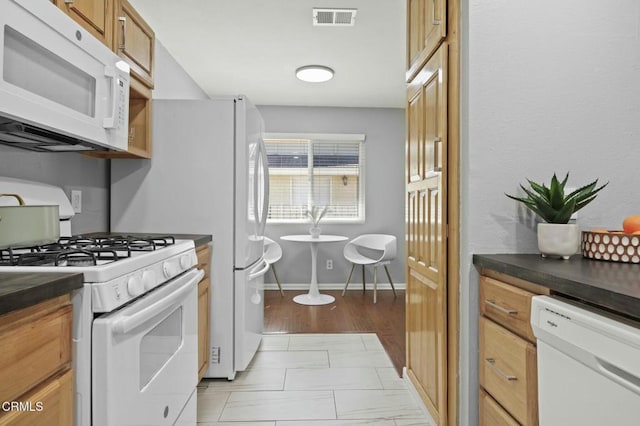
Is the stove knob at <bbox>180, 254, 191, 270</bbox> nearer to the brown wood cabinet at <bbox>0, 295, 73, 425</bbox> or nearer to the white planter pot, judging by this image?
the brown wood cabinet at <bbox>0, 295, 73, 425</bbox>

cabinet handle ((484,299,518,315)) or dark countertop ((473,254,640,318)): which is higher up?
dark countertop ((473,254,640,318))

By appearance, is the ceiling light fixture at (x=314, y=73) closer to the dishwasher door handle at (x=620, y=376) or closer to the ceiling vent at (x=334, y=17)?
the ceiling vent at (x=334, y=17)

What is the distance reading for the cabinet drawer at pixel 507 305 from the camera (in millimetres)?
1181

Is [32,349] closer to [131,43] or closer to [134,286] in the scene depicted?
[134,286]

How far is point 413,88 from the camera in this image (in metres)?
2.18

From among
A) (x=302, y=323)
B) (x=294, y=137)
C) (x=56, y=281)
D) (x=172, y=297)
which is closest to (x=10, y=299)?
(x=56, y=281)

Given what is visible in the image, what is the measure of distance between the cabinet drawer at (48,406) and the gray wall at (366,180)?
14.0 feet

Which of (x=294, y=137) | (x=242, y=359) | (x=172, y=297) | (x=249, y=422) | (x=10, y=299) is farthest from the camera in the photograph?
(x=294, y=137)

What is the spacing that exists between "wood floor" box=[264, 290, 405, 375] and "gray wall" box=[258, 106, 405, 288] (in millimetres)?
456

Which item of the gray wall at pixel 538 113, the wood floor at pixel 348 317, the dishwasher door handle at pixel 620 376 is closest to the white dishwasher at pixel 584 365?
the dishwasher door handle at pixel 620 376

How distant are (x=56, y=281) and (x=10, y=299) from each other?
0.47 ft

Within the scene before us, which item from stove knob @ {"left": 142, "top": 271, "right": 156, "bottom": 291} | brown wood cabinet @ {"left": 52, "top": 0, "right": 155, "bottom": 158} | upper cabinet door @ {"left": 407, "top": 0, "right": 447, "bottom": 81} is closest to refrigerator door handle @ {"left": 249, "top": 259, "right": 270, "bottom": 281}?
brown wood cabinet @ {"left": 52, "top": 0, "right": 155, "bottom": 158}

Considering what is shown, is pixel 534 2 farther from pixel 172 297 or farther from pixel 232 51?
pixel 232 51

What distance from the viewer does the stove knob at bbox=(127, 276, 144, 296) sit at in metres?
1.14
